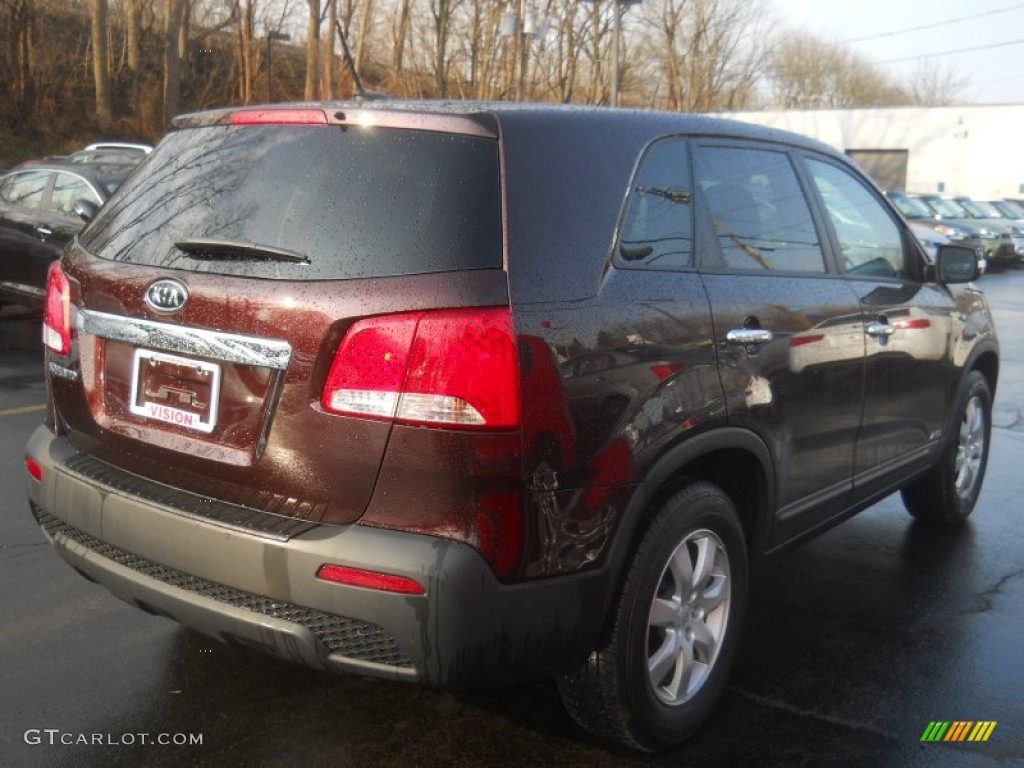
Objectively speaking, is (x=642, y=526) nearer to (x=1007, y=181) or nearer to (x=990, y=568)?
(x=990, y=568)

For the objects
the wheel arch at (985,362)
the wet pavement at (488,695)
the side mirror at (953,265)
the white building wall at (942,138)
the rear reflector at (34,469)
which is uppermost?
the white building wall at (942,138)

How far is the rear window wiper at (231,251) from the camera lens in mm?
2551

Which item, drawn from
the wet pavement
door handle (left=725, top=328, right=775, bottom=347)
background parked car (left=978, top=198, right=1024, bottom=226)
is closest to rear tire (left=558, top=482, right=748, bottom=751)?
the wet pavement

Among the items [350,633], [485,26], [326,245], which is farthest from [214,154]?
[485,26]

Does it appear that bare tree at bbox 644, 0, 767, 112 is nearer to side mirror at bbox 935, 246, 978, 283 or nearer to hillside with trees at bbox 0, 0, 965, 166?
hillside with trees at bbox 0, 0, 965, 166

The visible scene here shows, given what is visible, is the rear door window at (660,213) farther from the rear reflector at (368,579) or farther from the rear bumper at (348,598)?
the rear reflector at (368,579)

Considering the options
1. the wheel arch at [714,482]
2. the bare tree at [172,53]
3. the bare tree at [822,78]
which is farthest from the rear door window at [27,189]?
the bare tree at [822,78]

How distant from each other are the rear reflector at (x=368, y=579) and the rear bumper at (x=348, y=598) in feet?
0.04

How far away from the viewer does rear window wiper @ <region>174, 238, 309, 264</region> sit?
255 cm

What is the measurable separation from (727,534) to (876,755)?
75 cm

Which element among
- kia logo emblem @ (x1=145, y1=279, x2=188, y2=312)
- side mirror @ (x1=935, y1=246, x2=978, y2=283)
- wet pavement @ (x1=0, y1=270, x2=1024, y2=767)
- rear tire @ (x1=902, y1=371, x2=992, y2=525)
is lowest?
wet pavement @ (x1=0, y1=270, x2=1024, y2=767)

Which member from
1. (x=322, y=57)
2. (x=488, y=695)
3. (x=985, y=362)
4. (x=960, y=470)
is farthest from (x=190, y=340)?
(x=322, y=57)

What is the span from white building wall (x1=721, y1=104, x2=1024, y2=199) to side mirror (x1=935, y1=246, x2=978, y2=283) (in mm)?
44878

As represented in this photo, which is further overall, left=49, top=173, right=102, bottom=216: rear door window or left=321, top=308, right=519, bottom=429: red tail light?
left=49, top=173, right=102, bottom=216: rear door window
